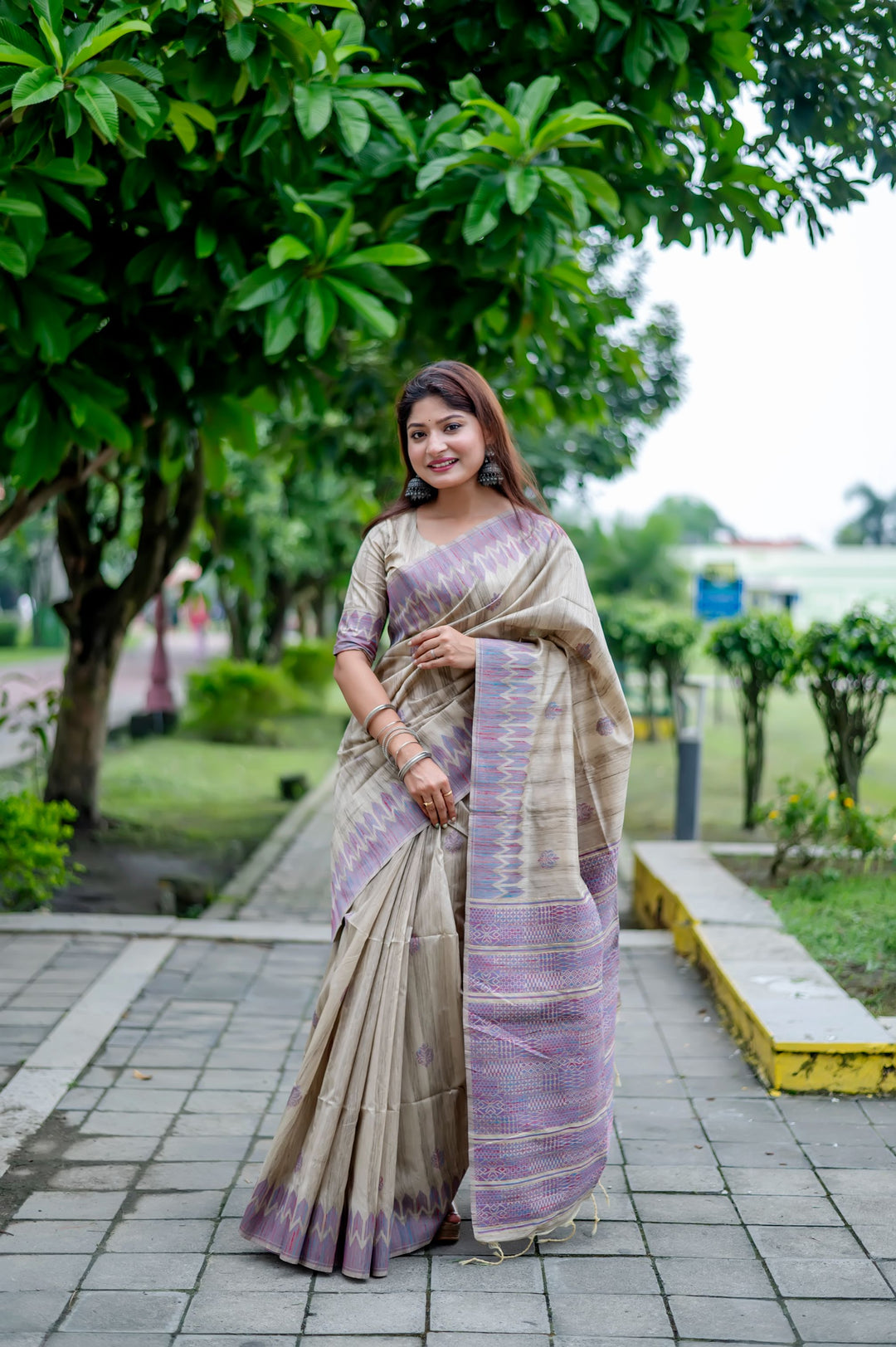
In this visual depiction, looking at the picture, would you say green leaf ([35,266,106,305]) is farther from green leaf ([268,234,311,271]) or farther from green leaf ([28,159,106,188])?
green leaf ([268,234,311,271])

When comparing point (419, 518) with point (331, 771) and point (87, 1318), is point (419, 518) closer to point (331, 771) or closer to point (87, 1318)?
point (87, 1318)

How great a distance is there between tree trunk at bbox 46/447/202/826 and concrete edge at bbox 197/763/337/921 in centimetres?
130

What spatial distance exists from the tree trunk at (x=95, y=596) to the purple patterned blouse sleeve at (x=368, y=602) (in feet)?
18.3

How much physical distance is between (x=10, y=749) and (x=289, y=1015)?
1166 cm

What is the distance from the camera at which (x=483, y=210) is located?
4.07 m

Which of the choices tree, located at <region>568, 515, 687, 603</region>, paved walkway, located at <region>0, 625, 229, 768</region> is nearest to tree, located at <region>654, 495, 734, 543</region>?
paved walkway, located at <region>0, 625, 229, 768</region>

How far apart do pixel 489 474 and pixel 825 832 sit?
3927 mm

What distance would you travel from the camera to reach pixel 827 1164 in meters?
3.57

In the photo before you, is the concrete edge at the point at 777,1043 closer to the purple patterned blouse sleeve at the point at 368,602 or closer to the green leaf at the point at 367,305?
the purple patterned blouse sleeve at the point at 368,602

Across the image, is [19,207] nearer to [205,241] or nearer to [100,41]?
[100,41]

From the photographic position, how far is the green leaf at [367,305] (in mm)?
4062

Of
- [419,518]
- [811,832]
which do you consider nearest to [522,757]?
[419,518]

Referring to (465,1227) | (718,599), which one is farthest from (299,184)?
(718,599)

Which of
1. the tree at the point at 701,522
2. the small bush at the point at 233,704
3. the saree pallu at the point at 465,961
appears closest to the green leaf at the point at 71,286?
the saree pallu at the point at 465,961
